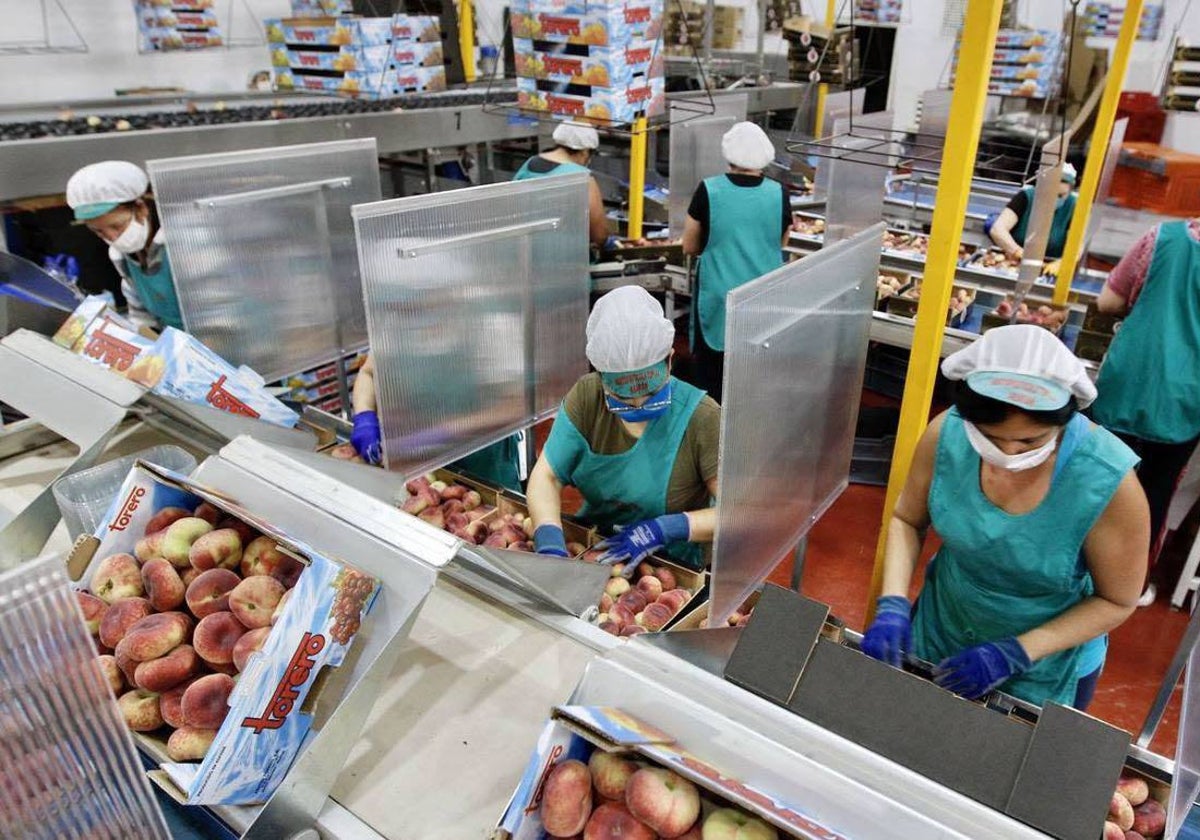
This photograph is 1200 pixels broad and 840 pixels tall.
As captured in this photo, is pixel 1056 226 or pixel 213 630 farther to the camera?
pixel 1056 226

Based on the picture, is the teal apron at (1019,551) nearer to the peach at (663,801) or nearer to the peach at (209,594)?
the peach at (663,801)

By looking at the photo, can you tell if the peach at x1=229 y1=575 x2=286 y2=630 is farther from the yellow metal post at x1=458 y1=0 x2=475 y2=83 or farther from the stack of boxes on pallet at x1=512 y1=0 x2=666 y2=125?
the yellow metal post at x1=458 y1=0 x2=475 y2=83

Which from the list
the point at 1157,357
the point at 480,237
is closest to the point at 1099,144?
the point at 1157,357

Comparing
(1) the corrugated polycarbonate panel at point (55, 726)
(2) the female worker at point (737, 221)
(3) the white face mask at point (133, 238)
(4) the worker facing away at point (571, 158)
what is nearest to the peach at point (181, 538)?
(1) the corrugated polycarbonate panel at point (55, 726)

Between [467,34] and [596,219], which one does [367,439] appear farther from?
[467,34]

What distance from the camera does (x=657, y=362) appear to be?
2.01 meters

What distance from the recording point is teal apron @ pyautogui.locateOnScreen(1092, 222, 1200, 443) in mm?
2949

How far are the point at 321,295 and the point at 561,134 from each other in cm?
183

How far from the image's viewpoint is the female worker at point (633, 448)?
6.51ft

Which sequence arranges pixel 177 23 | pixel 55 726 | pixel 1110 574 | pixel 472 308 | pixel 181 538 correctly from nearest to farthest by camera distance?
pixel 55 726 → pixel 181 538 → pixel 1110 574 → pixel 472 308 → pixel 177 23

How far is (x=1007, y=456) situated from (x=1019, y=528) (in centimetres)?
20

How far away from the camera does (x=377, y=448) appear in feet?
7.97

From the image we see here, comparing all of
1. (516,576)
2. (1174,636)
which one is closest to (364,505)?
(516,576)

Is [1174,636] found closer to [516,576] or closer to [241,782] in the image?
[516,576]
